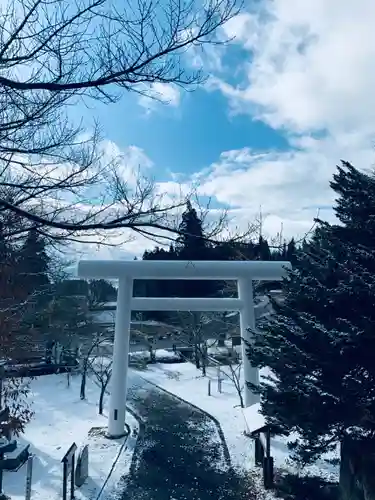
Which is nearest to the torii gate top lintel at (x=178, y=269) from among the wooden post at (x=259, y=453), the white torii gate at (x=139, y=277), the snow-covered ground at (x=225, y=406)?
the white torii gate at (x=139, y=277)

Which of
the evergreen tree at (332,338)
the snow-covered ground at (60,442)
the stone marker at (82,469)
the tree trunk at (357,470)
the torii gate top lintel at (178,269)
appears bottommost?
the snow-covered ground at (60,442)

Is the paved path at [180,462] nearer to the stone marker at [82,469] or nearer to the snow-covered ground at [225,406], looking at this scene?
the snow-covered ground at [225,406]

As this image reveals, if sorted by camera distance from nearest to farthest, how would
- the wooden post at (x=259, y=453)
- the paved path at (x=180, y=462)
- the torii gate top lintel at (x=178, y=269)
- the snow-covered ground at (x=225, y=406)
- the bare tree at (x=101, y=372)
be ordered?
the paved path at (x=180, y=462), the snow-covered ground at (x=225, y=406), the wooden post at (x=259, y=453), the torii gate top lintel at (x=178, y=269), the bare tree at (x=101, y=372)

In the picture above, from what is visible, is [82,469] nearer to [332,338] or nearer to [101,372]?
[332,338]

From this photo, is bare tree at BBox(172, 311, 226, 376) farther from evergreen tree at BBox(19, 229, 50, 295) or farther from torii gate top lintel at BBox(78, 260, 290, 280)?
evergreen tree at BBox(19, 229, 50, 295)

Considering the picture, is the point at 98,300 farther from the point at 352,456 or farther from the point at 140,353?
the point at 352,456

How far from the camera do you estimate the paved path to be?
8891 millimetres

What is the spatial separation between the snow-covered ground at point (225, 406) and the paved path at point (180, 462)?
462 mm

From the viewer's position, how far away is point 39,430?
13.7m

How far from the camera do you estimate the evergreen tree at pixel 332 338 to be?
18.2 feet

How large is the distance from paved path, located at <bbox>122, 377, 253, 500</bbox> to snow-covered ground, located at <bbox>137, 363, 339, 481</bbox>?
46 cm

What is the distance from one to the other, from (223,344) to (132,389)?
359 inches

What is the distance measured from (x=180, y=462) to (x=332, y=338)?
6775 mm

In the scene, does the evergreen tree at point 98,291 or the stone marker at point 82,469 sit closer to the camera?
the stone marker at point 82,469
